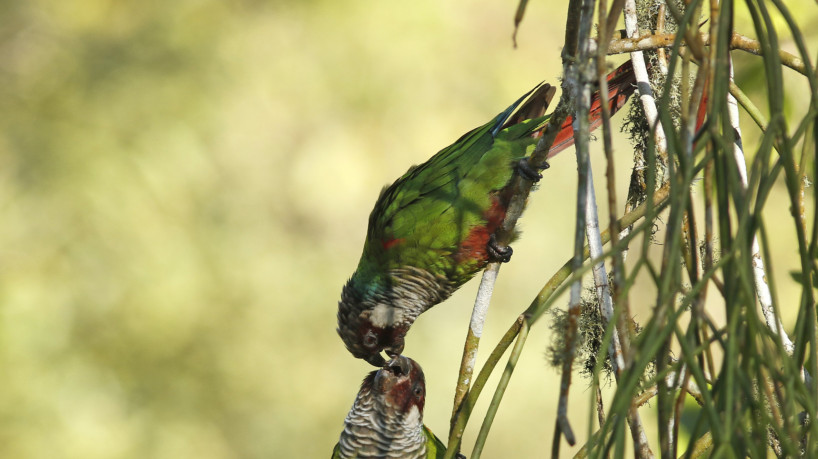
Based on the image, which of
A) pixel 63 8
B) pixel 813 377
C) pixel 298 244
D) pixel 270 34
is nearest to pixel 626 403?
pixel 813 377

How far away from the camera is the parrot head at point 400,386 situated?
1.75m

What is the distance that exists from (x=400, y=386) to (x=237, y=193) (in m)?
1.67

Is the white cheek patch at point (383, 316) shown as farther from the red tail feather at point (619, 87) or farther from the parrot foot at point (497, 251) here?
the red tail feather at point (619, 87)

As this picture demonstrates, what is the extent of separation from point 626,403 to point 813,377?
166 mm

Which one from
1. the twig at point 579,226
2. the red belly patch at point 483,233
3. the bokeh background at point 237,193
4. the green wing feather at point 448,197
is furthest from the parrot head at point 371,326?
the twig at point 579,226

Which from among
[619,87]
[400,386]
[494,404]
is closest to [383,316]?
[400,386]

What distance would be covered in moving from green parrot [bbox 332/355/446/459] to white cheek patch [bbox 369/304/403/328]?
0.18 m

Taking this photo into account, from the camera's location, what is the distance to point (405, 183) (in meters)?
1.97

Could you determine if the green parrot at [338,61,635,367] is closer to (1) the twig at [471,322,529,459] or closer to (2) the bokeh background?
(1) the twig at [471,322,529,459]

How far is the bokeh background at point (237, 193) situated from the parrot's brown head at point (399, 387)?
1.24m

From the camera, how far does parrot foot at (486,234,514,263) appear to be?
1.74 metres

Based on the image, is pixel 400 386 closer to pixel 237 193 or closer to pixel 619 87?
pixel 619 87

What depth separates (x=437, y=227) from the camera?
1849 millimetres

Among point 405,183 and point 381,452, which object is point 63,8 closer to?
point 405,183
